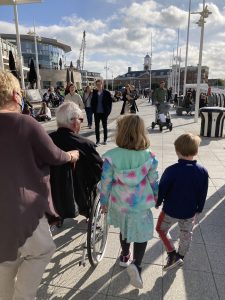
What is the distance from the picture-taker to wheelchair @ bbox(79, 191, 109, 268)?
2.78 metres

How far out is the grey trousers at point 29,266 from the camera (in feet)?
6.15

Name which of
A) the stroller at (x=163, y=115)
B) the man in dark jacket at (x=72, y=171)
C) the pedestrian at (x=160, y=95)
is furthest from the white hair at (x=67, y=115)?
the pedestrian at (x=160, y=95)

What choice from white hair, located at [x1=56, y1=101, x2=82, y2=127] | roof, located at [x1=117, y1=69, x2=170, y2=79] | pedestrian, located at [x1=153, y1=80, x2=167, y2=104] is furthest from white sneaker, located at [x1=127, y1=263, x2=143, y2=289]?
roof, located at [x1=117, y1=69, x2=170, y2=79]

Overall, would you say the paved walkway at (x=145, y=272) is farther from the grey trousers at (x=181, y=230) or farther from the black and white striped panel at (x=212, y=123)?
the black and white striped panel at (x=212, y=123)

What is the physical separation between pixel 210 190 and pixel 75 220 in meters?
2.41

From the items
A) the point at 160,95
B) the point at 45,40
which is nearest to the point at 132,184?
the point at 160,95

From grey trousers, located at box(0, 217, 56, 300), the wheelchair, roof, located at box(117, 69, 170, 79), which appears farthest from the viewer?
roof, located at box(117, 69, 170, 79)

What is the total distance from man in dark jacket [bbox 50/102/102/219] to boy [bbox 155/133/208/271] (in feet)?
2.18

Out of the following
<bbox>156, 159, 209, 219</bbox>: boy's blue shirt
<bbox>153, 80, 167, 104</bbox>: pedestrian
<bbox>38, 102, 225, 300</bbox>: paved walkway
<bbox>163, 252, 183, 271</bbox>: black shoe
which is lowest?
<bbox>38, 102, 225, 300</bbox>: paved walkway

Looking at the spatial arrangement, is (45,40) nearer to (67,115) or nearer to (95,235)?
(67,115)

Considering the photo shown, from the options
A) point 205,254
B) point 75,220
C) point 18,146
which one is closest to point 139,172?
point 18,146

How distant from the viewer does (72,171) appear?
268 centimetres

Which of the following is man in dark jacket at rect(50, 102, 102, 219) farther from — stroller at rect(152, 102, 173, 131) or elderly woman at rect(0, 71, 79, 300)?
stroller at rect(152, 102, 173, 131)

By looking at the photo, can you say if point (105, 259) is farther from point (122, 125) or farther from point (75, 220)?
point (122, 125)
